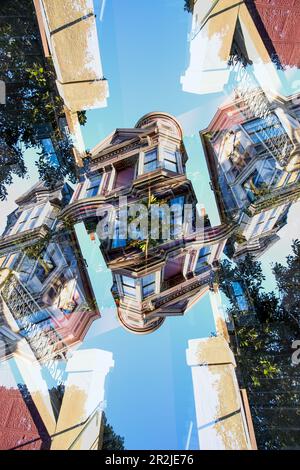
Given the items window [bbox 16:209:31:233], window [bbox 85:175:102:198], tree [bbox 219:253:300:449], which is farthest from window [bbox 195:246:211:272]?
window [bbox 16:209:31:233]

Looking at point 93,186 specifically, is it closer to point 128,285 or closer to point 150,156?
point 150,156

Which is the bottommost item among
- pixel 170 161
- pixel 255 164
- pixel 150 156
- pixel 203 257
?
pixel 203 257

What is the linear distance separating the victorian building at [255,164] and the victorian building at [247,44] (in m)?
0.51

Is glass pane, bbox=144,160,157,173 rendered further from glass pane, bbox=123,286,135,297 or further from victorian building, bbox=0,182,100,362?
glass pane, bbox=123,286,135,297

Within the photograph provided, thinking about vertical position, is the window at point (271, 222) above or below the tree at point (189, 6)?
below

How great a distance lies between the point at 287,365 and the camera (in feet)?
16.9

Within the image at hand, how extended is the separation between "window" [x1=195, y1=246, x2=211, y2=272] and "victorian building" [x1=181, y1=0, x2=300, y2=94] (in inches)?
127

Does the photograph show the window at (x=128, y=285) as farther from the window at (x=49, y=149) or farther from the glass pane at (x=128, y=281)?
the window at (x=49, y=149)

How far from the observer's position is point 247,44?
220 inches

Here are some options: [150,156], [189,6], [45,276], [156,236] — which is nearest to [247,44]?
[189,6]

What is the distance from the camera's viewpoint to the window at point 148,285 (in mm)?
6207

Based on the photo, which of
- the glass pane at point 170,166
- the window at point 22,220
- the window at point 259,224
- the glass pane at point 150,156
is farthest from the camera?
the glass pane at point 150,156

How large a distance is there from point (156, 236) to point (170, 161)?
1.89 meters

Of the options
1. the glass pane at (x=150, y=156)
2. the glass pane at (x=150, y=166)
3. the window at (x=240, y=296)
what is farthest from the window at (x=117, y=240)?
the window at (x=240, y=296)
